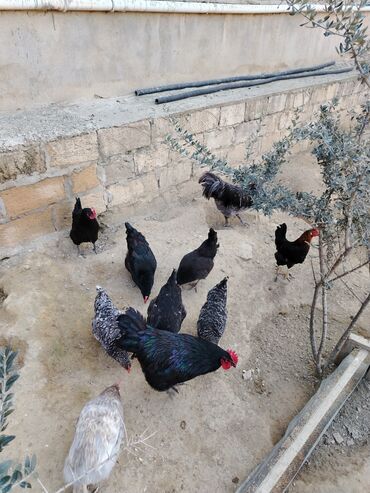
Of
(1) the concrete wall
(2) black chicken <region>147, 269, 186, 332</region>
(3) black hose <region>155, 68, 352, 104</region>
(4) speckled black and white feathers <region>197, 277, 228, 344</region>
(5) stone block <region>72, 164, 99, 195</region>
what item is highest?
(1) the concrete wall

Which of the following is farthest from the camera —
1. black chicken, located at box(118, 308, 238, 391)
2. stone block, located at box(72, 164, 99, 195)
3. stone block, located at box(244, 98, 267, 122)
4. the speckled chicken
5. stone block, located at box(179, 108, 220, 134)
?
stone block, located at box(244, 98, 267, 122)

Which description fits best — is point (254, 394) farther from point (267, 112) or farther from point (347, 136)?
point (267, 112)

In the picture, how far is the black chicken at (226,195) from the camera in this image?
484cm

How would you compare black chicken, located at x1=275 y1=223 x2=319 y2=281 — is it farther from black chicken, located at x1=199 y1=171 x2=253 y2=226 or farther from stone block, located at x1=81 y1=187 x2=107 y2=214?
stone block, located at x1=81 y1=187 x2=107 y2=214

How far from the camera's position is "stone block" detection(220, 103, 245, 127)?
5422 millimetres

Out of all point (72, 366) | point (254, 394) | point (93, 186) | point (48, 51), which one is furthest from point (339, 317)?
point (48, 51)

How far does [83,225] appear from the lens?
3.88 m

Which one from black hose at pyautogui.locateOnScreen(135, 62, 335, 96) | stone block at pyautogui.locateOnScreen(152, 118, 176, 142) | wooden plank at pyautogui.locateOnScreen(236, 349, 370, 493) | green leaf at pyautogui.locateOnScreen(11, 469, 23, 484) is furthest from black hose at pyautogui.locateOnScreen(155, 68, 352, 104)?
green leaf at pyautogui.locateOnScreen(11, 469, 23, 484)

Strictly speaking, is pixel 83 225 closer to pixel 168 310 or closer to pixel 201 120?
pixel 168 310

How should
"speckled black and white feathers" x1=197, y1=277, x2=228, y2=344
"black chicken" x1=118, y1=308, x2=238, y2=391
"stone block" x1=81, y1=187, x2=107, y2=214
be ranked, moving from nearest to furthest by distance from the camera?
"black chicken" x1=118, y1=308, x2=238, y2=391 → "speckled black and white feathers" x1=197, y1=277, x2=228, y2=344 → "stone block" x1=81, y1=187, x2=107, y2=214

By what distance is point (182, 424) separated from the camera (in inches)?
112

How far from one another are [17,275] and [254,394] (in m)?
2.65

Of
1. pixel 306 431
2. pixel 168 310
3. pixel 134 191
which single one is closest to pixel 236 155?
pixel 134 191

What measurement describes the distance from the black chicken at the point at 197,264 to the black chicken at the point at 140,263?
1.04ft
